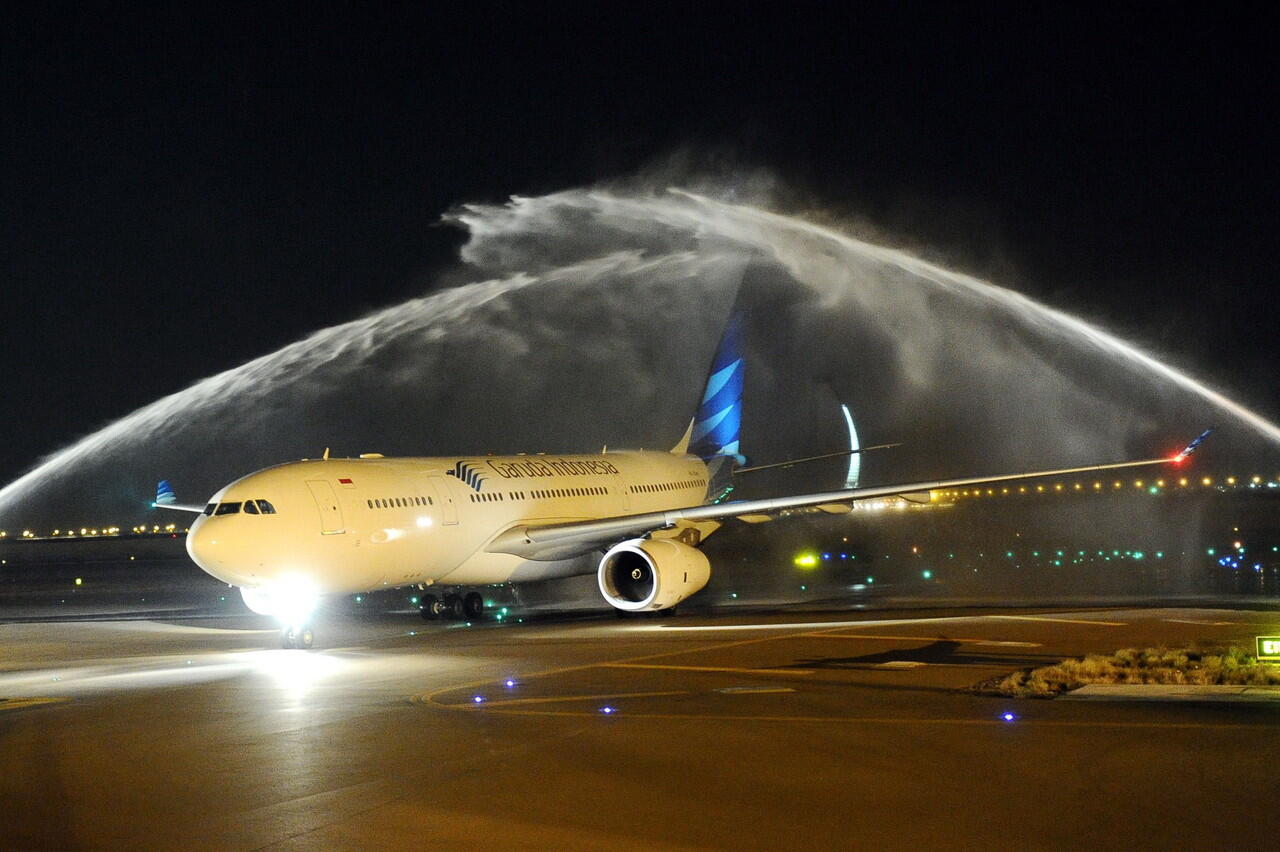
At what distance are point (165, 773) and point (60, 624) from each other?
24.2 m

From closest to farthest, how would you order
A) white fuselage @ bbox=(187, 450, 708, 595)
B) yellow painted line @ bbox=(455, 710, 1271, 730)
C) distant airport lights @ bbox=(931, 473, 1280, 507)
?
1. yellow painted line @ bbox=(455, 710, 1271, 730)
2. white fuselage @ bbox=(187, 450, 708, 595)
3. distant airport lights @ bbox=(931, 473, 1280, 507)

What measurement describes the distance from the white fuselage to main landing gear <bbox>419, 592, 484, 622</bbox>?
1549 millimetres

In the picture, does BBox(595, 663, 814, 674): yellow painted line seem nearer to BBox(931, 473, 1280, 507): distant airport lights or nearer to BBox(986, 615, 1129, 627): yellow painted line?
BBox(986, 615, 1129, 627): yellow painted line

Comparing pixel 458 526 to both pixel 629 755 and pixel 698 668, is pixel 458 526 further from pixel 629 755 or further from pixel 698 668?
pixel 629 755

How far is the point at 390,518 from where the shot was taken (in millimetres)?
28375

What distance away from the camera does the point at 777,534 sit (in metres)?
47.0

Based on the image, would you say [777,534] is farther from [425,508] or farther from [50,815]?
[50,815]

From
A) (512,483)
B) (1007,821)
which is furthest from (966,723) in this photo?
(512,483)

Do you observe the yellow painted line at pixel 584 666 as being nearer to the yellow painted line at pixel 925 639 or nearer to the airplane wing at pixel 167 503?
the yellow painted line at pixel 925 639

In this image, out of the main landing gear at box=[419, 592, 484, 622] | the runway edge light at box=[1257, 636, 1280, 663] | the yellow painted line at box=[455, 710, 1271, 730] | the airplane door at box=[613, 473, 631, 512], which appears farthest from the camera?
the airplane door at box=[613, 473, 631, 512]

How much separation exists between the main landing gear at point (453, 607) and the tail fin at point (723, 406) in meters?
13.0

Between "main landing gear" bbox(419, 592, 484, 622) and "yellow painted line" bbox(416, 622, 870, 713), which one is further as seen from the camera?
"main landing gear" bbox(419, 592, 484, 622)

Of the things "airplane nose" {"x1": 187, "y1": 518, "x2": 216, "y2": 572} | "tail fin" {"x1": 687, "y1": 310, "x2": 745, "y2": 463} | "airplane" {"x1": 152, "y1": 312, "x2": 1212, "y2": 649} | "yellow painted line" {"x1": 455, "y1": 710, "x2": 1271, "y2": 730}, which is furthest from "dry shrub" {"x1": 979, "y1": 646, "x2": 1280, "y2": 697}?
"tail fin" {"x1": 687, "y1": 310, "x2": 745, "y2": 463}

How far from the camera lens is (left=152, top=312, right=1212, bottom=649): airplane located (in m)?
26.2
